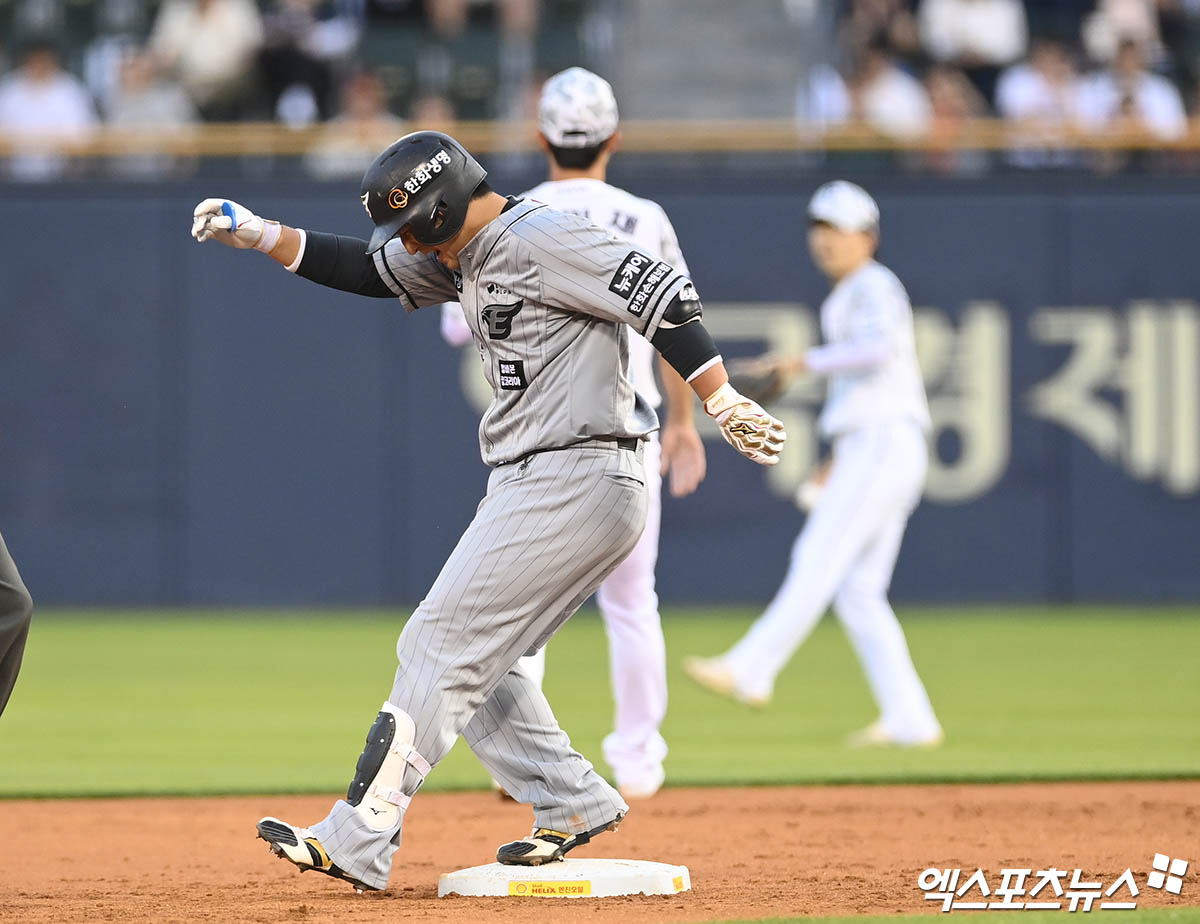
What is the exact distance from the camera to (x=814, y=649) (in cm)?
1341

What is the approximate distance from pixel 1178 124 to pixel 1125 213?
94 centimetres

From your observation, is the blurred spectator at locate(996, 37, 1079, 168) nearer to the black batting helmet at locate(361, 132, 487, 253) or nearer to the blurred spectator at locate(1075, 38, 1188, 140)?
the blurred spectator at locate(1075, 38, 1188, 140)

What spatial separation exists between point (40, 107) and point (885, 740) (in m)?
9.66

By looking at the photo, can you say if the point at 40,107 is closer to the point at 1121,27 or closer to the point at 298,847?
the point at 1121,27

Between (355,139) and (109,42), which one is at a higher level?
(109,42)

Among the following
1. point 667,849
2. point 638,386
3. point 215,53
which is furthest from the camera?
point 215,53

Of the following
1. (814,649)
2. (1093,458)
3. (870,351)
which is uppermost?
(870,351)

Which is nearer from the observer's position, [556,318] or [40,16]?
[556,318]

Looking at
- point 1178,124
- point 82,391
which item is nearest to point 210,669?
point 82,391

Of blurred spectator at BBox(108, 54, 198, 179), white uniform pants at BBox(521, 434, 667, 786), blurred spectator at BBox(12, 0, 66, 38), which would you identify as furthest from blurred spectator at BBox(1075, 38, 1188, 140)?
white uniform pants at BBox(521, 434, 667, 786)

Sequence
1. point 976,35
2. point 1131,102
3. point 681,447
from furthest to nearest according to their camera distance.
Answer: point 976,35
point 1131,102
point 681,447

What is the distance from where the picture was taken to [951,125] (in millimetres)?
15055

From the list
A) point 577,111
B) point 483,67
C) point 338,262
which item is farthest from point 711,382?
point 483,67

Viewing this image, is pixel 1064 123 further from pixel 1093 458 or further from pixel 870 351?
pixel 870 351
